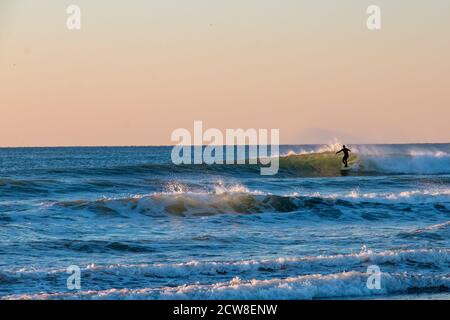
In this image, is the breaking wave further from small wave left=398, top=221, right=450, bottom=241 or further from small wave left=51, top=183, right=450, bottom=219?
small wave left=51, top=183, right=450, bottom=219

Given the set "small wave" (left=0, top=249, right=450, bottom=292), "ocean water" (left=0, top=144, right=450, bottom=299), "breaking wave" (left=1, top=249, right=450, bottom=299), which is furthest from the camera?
"small wave" (left=0, top=249, right=450, bottom=292)

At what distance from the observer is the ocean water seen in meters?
14.2

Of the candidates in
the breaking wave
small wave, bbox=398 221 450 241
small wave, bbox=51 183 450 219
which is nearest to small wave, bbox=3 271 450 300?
the breaking wave

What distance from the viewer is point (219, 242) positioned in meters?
19.0

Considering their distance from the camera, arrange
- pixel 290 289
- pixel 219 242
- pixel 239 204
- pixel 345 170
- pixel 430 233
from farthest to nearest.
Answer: pixel 345 170, pixel 239 204, pixel 430 233, pixel 219 242, pixel 290 289

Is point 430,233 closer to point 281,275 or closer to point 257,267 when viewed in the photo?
point 257,267

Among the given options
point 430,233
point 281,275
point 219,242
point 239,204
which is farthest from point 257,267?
point 239,204

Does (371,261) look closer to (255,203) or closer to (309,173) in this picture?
(255,203)

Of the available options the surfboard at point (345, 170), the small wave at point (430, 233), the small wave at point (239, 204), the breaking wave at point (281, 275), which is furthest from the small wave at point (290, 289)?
the surfboard at point (345, 170)

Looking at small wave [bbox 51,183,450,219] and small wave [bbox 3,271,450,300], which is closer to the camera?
small wave [bbox 3,271,450,300]

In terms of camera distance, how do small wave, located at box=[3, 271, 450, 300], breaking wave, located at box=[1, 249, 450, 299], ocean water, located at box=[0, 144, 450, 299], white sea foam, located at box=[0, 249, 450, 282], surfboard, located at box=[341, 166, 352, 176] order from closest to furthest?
small wave, located at box=[3, 271, 450, 300] → breaking wave, located at box=[1, 249, 450, 299] → ocean water, located at box=[0, 144, 450, 299] → white sea foam, located at box=[0, 249, 450, 282] → surfboard, located at box=[341, 166, 352, 176]

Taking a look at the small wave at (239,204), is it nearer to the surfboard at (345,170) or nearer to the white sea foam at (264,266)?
Result: the white sea foam at (264,266)

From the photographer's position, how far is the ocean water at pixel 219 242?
1424cm
